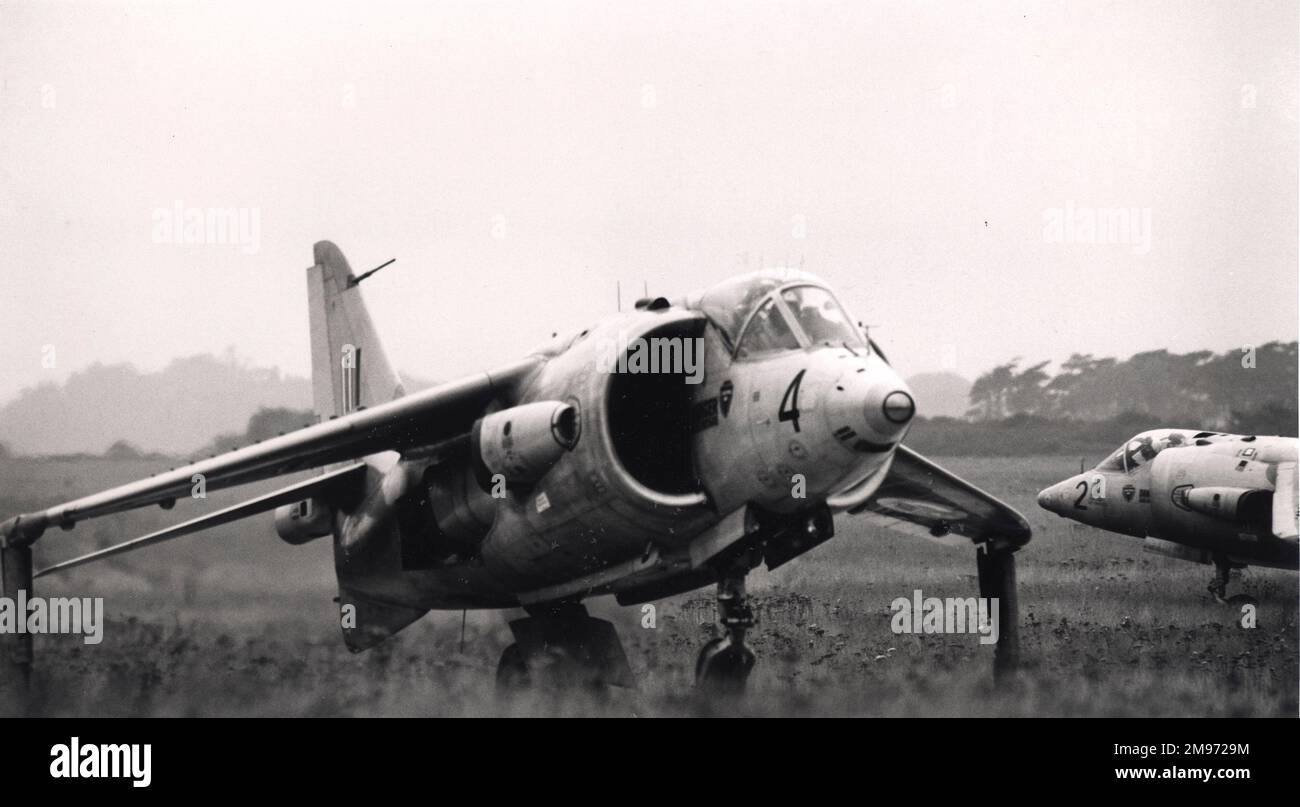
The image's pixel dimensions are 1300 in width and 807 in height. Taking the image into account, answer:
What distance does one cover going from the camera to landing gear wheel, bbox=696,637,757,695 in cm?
1184

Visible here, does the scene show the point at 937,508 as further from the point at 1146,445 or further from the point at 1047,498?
the point at 1047,498

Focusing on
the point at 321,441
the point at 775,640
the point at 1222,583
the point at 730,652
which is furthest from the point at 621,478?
the point at 1222,583

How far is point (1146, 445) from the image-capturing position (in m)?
17.5

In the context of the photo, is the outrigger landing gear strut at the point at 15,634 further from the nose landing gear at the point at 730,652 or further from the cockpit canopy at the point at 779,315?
the cockpit canopy at the point at 779,315

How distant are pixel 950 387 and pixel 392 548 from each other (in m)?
8.53

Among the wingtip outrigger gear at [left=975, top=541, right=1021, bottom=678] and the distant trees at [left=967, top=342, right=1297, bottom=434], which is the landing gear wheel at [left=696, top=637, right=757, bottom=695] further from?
the distant trees at [left=967, top=342, right=1297, bottom=434]

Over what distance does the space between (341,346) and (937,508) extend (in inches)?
291

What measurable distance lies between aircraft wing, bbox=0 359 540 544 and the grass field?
2026 millimetres

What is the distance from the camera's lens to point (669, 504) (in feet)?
37.7

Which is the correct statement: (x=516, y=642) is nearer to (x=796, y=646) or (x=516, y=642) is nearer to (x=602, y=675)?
(x=602, y=675)

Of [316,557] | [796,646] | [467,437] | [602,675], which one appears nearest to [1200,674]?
[796,646]

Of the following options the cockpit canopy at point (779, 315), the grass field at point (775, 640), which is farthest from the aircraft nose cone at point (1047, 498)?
the cockpit canopy at point (779, 315)

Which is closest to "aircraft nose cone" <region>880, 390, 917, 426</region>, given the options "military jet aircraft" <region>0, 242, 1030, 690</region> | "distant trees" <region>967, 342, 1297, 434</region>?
"military jet aircraft" <region>0, 242, 1030, 690</region>
